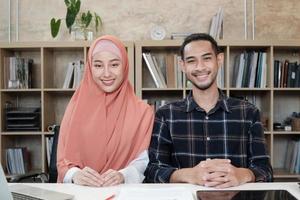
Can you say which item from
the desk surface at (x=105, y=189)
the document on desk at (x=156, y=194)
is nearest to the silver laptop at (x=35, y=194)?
the desk surface at (x=105, y=189)

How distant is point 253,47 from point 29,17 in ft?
7.33

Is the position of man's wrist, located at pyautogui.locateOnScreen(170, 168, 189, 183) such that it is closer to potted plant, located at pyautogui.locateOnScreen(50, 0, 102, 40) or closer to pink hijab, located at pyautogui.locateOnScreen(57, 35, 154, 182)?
pink hijab, located at pyautogui.locateOnScreen(57, 35, 154, 182)

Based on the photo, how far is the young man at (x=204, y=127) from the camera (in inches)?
72.6

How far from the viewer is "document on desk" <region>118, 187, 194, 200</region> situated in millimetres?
1134

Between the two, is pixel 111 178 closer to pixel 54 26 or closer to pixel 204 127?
pixel 204 127

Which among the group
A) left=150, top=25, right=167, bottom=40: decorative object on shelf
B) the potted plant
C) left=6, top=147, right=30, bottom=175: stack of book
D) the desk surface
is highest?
the potted plant

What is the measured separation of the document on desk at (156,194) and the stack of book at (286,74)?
237 centimetres

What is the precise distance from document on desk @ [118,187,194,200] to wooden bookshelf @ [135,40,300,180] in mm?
2058

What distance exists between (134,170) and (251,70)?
2000 mm

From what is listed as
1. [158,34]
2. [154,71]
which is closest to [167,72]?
[154,71]

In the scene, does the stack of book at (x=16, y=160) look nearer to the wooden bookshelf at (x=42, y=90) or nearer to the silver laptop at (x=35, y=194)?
the wooden bookshelf at (x=42, y=90)

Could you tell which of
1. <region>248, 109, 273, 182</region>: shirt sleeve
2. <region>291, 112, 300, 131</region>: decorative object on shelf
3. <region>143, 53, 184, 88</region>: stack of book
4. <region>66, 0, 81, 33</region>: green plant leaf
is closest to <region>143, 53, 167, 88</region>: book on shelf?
<region>143, 53, 184, 88</region>: stack of book

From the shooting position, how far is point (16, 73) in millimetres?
3348

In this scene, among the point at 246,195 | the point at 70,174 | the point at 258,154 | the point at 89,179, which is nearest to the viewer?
the point at 246,195
